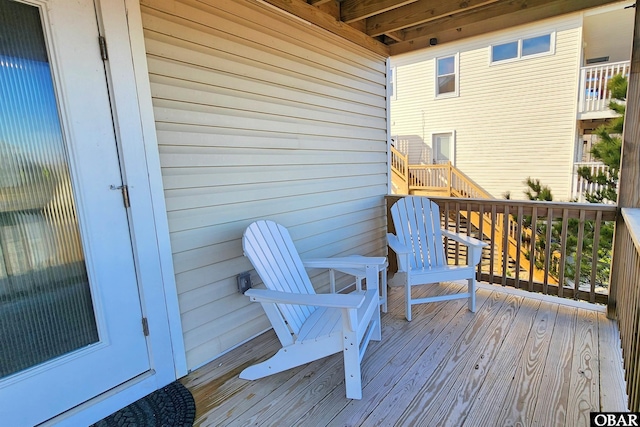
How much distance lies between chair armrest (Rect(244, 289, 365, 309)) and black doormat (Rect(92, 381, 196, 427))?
0.66m

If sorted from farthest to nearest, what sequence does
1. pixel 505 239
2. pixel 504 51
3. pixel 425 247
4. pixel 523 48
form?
1. pixel 504 51
2. pixel 523 48
3. pixel 505 239
4. pixel 425 247

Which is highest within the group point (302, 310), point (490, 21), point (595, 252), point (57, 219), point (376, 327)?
point (490, 21)

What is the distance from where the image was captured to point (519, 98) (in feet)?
23.6

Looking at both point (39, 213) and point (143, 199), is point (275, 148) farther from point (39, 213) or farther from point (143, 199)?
point (39, 213)

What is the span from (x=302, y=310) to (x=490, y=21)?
292 centimetres

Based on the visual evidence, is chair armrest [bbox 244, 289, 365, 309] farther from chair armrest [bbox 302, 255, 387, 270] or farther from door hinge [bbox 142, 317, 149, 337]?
door hinge [bbox 142, 317, 149, 337]

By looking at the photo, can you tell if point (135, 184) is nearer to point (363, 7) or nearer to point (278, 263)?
point (278, 263)

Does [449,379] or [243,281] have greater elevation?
[243,281]

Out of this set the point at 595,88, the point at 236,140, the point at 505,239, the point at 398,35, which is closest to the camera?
the point at 236,140

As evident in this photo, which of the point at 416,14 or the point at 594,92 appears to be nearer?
the point at 416,14

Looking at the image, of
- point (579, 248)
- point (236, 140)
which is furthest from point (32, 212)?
point (579, 248)

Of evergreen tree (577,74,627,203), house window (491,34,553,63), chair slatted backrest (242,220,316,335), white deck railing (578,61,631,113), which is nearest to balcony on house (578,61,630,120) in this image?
white deck railing (578,61,631,113)

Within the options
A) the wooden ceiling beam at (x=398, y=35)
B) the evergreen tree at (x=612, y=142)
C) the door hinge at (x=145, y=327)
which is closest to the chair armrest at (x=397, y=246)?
the door hinge at (x=145, y=327)

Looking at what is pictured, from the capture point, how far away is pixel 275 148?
2512 millimetres
